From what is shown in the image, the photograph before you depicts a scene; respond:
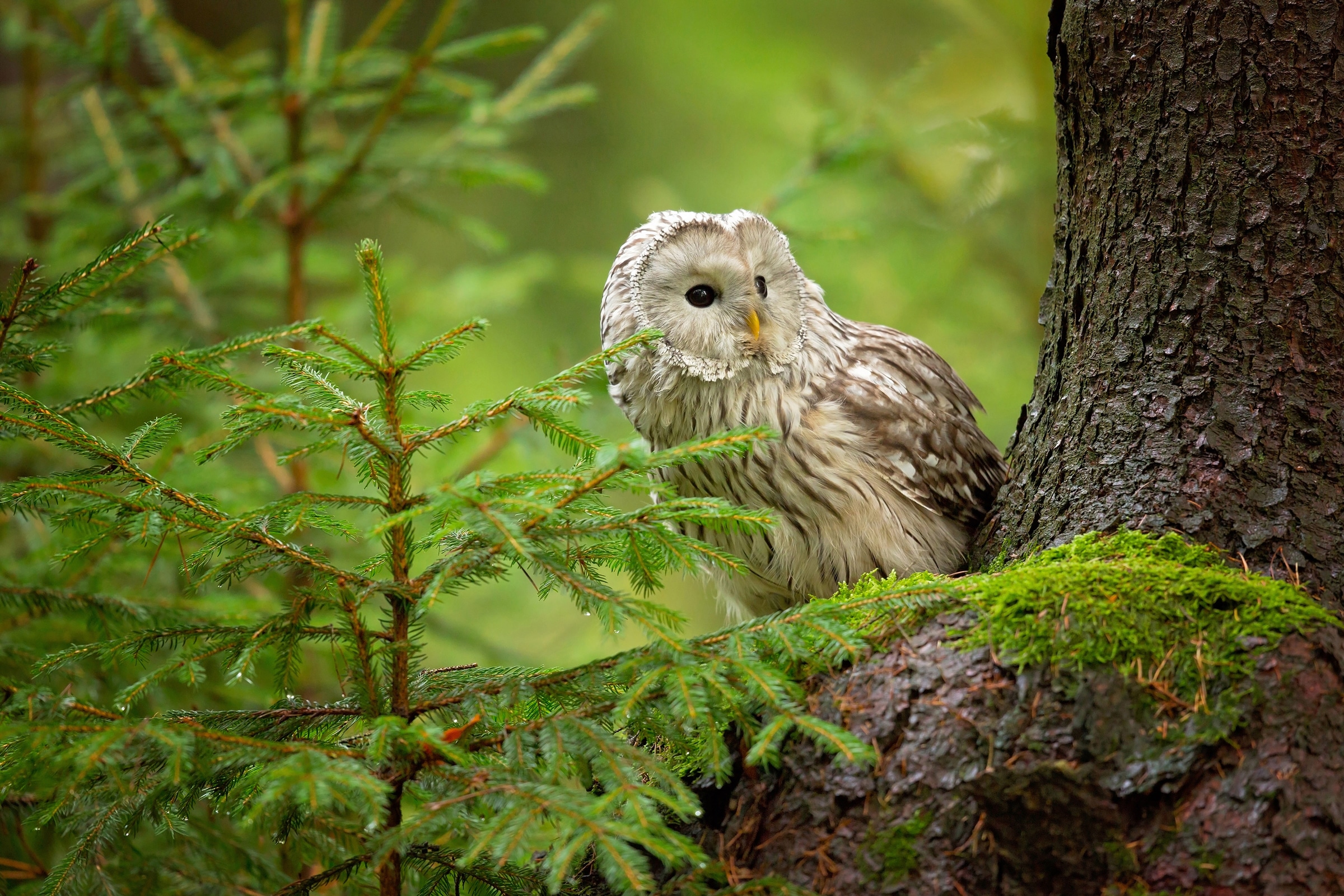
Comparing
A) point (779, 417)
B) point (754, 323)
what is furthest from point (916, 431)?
point (754, 323)

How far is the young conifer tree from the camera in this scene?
158cm

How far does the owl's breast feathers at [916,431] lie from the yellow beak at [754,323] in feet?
0.91

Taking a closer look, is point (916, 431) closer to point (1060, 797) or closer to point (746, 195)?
point (1060, 797)

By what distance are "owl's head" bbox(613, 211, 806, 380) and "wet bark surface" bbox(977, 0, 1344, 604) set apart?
953 mm

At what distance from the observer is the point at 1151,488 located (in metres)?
2.21

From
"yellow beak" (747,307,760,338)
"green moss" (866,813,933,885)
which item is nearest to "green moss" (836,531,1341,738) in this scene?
"green moss" (866,813,933,885)

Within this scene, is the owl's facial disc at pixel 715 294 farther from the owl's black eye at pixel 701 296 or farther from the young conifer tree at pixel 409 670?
the young conifer tree at pixel 409 670

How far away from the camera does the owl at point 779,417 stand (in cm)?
288

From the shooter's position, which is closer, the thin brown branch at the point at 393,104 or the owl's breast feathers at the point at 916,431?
the owl's breast feathers at the point at 916,431

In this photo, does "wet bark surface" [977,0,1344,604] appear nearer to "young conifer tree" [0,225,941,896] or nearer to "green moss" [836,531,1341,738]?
"green moss" [836,531,1341,738]

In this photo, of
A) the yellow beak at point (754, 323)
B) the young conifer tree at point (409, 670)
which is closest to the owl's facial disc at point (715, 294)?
the yellow beak at point (754, 323)

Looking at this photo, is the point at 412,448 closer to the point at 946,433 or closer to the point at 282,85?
the point at 946,433

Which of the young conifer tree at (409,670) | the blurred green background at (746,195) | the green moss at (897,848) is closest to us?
the young conifer tree at (409,670)

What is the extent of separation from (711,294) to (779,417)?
411 millimetres
